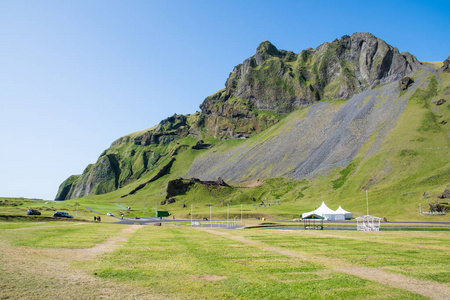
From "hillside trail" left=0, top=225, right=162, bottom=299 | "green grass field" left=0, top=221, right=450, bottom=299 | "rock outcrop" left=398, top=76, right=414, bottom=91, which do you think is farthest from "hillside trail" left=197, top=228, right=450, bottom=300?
"rock outcrop" left=398, top=76, right=414, bottom=91

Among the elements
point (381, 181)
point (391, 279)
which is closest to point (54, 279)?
point (391, 279)

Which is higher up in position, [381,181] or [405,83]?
[405,83]

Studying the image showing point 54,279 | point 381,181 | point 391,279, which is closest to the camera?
point 54,279

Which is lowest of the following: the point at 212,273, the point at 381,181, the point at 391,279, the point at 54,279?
the point at 391,279

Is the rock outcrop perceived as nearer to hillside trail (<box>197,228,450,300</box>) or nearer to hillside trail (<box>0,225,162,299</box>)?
hillside trail (<box>197,228,450,300</box>)

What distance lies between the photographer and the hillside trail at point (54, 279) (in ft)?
38.5

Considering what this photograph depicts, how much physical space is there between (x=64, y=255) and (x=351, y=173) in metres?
120

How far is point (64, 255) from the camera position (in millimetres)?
19672

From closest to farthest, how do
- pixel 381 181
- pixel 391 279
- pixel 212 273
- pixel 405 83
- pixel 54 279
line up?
pixel 54 279 < pixel 391 279 < pixel 212 273 < pixel 381 181 < pixel 405 83

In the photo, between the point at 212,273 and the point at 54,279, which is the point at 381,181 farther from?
the point at 54,279

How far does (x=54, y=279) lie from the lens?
1367 centimetres

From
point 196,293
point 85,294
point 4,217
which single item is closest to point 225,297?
point 196,293

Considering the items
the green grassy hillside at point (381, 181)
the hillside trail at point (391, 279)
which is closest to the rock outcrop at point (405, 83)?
the green grassy hillside at point (381, 181)

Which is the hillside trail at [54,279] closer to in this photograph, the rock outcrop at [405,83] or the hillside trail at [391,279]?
the hillside trail at [391,279]
